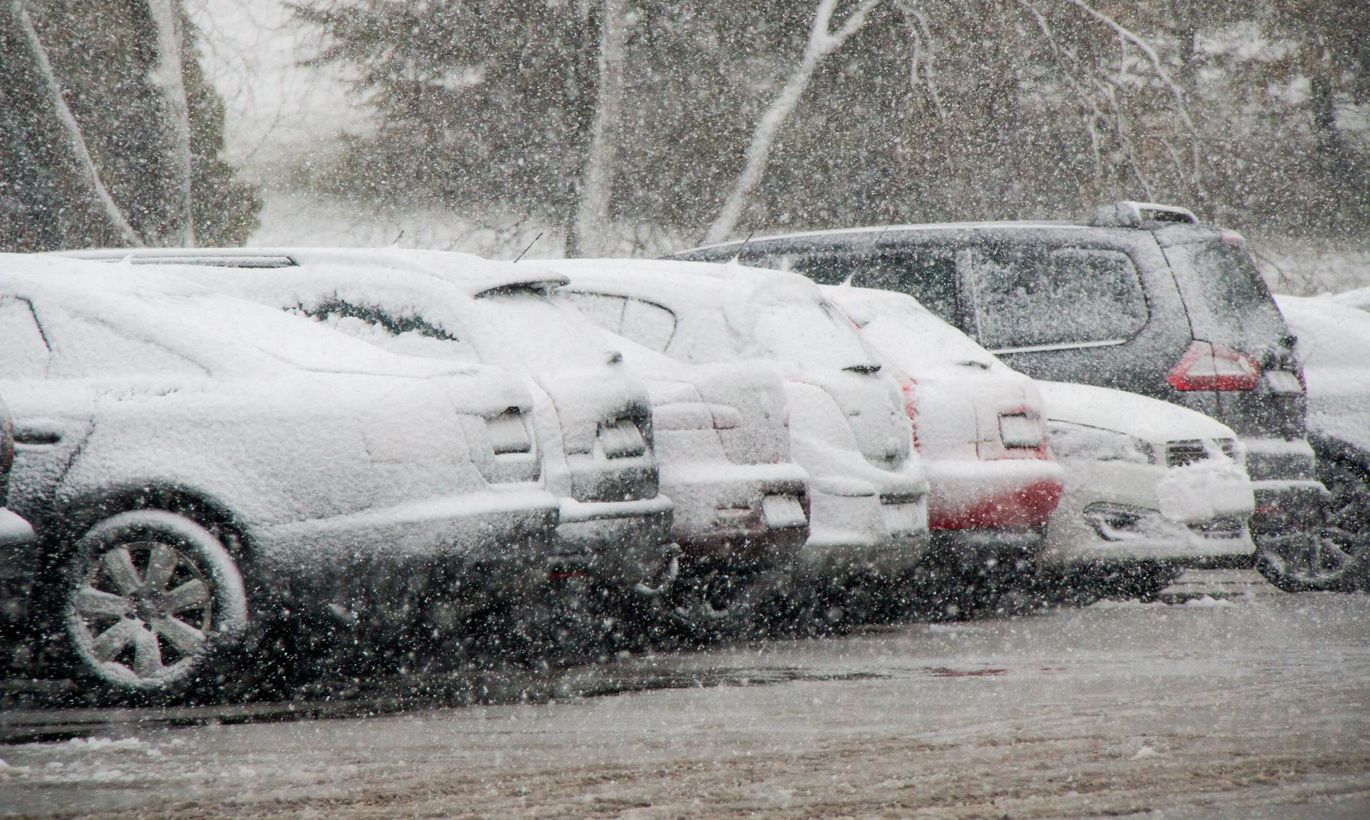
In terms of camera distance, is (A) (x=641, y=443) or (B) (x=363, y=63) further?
(B) (x=363, y=63)

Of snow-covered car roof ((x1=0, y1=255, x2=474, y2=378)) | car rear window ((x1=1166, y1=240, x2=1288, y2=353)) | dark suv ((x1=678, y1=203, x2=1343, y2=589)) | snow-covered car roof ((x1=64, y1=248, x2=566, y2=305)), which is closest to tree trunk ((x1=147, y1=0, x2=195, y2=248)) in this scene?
dark suv ((x1=678, y1=203, x2=1343, y2=589))

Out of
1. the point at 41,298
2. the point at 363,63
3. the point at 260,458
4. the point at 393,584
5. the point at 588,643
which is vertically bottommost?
the point at 588,643

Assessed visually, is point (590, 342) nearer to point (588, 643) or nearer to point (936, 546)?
point (588, 643)

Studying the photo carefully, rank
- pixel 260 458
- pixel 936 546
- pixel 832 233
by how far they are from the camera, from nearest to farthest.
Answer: pixel 260 458 → pixel 936 546 → pixel 832 233

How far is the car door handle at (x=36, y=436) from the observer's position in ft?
20.2

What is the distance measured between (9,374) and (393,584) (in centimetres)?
154

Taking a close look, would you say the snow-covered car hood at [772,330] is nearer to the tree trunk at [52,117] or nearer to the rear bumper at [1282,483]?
the rear bumper at [1282,483]

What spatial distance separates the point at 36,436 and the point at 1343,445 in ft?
25.6

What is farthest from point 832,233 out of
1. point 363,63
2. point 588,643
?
Result: point 363,63

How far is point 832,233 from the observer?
11.6m

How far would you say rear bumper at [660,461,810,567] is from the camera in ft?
25.9

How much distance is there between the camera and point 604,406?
7.31 m

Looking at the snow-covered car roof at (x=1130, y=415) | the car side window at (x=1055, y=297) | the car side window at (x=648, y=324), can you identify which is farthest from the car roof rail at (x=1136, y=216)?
the car side window at (x=648, y=324)

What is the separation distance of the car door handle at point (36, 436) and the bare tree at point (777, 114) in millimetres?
12927
